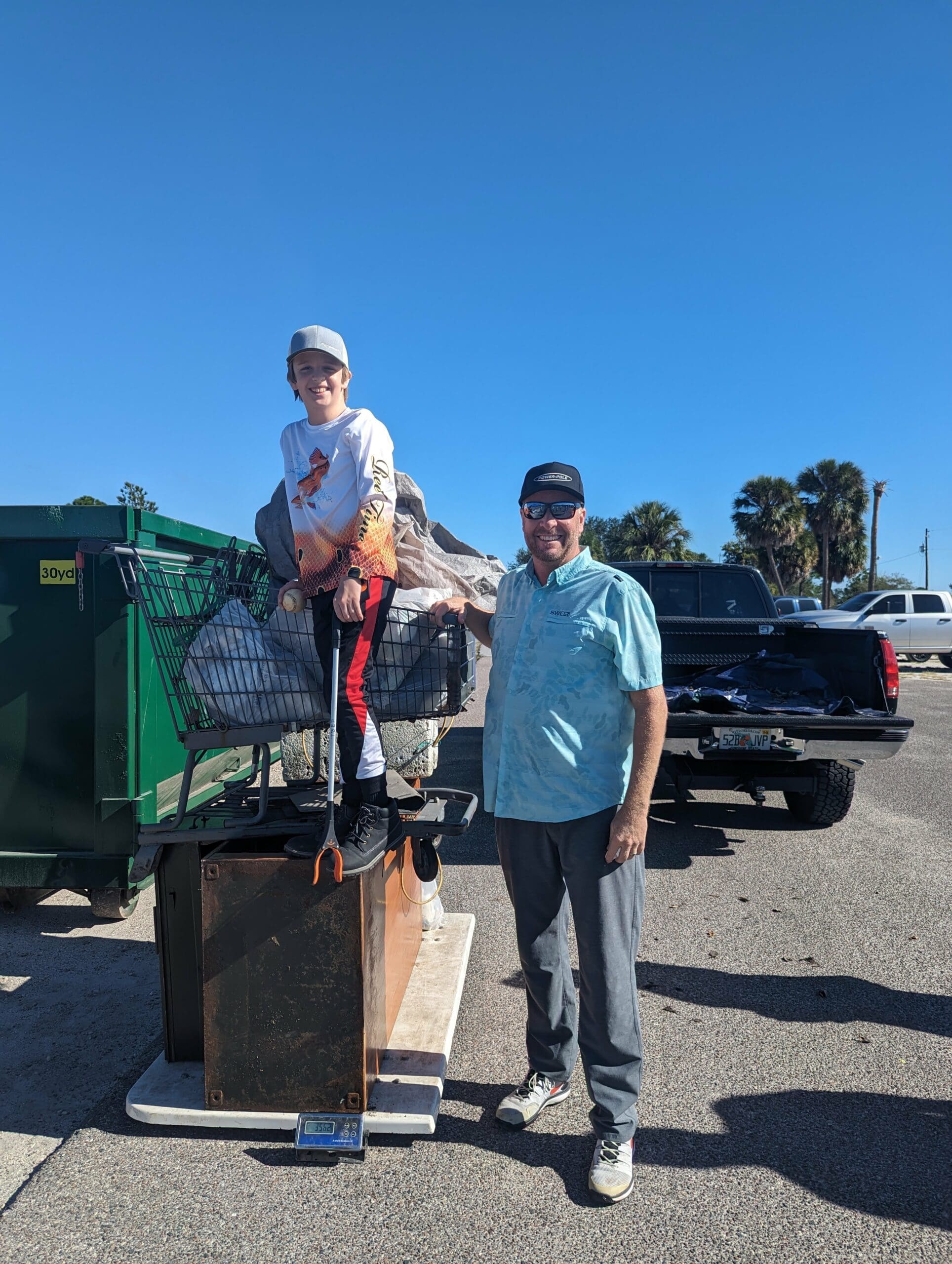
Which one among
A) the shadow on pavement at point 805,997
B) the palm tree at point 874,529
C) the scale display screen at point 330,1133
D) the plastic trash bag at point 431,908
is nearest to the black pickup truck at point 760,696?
the shadow on pavement at point 805,997

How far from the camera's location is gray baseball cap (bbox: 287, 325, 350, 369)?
299 centimetres

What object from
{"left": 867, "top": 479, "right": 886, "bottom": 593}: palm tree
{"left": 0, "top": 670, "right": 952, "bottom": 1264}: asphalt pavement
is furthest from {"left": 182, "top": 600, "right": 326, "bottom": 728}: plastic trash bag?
{"left": 867, "top": 479, "right": 886, "bottom": 593}: palm tree

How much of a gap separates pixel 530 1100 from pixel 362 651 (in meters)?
1.66

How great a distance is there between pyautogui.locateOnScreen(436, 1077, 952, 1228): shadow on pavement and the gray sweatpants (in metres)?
0.22

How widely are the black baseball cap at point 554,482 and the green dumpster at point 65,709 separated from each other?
2345 mm

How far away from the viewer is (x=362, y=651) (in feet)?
9.60

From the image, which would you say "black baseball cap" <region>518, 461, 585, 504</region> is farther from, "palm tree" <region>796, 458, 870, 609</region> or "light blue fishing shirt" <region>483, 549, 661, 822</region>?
"palm tree" <region>796, 458, 870, 609</region>

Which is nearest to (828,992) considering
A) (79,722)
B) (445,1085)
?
(445,1085)

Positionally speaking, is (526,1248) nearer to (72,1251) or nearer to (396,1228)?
(396,1228)

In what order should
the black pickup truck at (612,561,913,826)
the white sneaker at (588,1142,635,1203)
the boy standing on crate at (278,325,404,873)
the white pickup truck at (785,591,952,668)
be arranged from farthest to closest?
1. the white pickup truck at (785,591,952,668)
2. the black pickup truck at (612,561,913,826)
3. the boy standing on crate at (278,325,404,873)
4. the white sneaker at (588,1142,635,1203)

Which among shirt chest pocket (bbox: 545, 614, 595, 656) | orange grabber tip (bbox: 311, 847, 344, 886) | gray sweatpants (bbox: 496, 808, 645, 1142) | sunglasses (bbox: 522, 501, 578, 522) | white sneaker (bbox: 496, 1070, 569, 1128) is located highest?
sunglasses (bbox: 522, 501, 578, 522)

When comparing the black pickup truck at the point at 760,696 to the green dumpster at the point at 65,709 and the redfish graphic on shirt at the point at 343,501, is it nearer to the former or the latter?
the redfish graphic on shirt at the point at 343,501

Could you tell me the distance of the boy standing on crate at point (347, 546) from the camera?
2912 mm

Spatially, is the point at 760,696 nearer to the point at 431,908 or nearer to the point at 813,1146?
the point at 431,908
